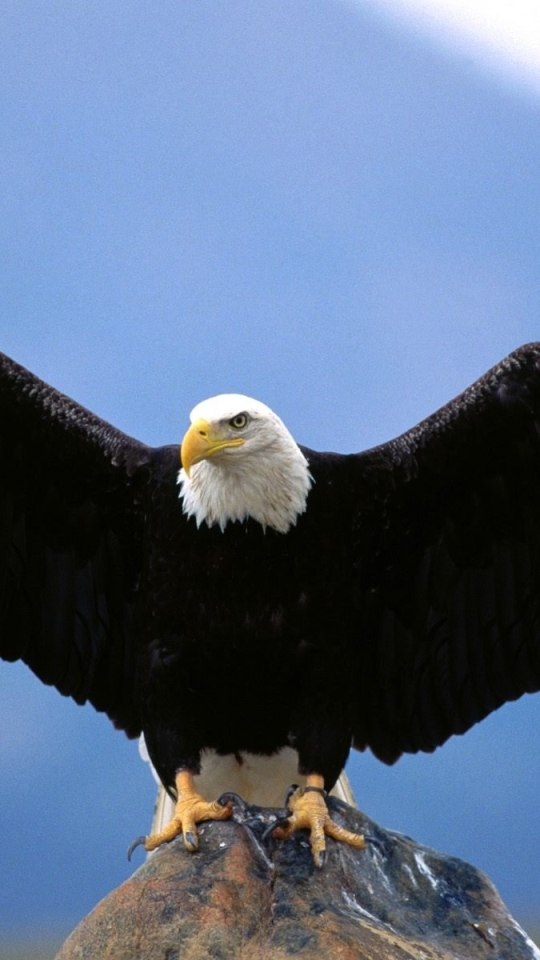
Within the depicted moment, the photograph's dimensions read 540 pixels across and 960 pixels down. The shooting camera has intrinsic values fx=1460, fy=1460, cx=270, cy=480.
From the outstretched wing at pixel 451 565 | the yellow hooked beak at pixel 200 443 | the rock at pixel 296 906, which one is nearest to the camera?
the rock at pixel 296 906

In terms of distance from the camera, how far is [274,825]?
4.91 m

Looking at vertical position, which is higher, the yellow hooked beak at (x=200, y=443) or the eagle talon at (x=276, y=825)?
the yellow hooked beak at (x=200, y=443)

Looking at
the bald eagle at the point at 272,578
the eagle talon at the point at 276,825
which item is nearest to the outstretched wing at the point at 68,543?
the bald eagle at the point at 272,578

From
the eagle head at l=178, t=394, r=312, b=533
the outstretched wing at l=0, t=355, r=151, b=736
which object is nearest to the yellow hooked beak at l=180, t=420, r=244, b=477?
the eagle head at l=178, t=394, r=312, b=533

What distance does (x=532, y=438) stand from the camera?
595 centimetres

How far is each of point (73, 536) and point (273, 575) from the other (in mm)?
1192

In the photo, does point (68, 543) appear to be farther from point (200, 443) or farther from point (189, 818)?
point (189, 818)

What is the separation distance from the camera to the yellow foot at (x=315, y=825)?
193 inches

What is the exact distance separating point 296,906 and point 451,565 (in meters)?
2.03

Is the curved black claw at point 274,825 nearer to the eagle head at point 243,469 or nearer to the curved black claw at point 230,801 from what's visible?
the curved black claw at point 230,801

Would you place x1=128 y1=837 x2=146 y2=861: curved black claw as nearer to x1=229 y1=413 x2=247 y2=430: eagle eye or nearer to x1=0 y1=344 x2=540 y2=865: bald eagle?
x1=0 y1=344 x2=540 y2=865: bald eagle

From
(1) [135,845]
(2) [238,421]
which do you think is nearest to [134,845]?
(1) [135,845]

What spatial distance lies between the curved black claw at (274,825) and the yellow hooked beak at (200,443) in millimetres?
1243

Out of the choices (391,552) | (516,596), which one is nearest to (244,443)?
(391,552)
